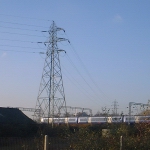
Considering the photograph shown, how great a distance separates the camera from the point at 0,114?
3550cm

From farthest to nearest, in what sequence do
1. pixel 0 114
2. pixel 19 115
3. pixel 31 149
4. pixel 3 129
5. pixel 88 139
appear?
pixel 19 115
pixel 0 114
pixel 3 129
pixel 31 149
pixel 88 139

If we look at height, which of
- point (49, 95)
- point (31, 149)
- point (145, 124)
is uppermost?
point (49, 95)

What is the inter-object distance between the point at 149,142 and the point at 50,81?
26.2 m

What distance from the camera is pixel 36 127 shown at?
30.7 meters

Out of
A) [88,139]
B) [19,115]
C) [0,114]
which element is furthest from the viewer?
[19,115]

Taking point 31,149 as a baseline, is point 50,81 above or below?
above

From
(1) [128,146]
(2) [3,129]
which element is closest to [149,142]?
(1) [128,146]

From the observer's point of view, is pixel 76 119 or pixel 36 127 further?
pixel 76 119

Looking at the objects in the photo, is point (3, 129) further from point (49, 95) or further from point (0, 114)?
point (49, 95)

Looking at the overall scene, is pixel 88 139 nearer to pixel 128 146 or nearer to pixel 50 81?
pixel 128 146

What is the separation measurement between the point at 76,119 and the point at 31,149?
44794 millimetres

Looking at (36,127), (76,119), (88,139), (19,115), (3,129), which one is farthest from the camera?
(76,119)

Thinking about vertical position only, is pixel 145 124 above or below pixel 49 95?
below

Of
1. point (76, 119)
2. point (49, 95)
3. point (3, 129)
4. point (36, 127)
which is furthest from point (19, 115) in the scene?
point (76, 119)
